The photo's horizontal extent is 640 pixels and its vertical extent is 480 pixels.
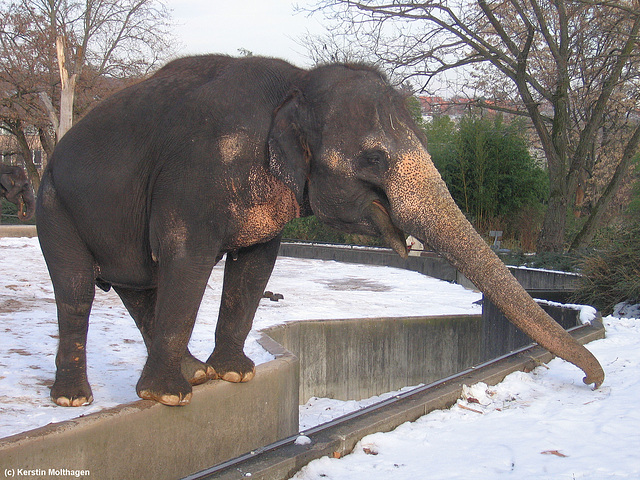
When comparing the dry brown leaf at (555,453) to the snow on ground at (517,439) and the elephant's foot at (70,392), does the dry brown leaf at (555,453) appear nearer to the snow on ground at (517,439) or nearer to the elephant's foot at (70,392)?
the snow on ground at (517,439)

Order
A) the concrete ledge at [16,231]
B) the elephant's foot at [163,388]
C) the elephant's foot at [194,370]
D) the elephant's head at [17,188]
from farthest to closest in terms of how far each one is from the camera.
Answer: the concrete ledge at [16,231]
the elephant's head at [17,188]
the elephant's foot at [194,370]
the elephant's foot at [163,388]

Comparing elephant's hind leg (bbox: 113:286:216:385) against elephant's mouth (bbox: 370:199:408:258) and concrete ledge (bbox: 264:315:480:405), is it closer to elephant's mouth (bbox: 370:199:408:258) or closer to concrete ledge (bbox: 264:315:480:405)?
elephant's mouth (bbox: 370:199:408:258)

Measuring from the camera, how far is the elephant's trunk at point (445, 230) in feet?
11.3

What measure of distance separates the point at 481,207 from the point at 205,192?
20.0 m

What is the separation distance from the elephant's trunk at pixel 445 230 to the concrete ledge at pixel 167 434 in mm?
1738

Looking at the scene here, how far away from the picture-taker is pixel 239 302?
4.38 metres

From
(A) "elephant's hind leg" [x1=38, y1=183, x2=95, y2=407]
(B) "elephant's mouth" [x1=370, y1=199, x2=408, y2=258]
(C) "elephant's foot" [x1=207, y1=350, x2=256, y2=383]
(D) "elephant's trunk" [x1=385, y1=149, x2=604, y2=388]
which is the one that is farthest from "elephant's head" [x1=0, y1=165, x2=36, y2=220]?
(D) "elephant's trunk" [x1=385, y1=149, x2=604, y2=388]

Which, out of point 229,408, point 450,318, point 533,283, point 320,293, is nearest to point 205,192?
point 229,408

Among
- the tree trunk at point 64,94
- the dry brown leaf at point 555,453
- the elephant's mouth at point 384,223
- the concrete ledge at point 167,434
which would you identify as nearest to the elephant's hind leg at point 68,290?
the concrete ledge at point 167,434

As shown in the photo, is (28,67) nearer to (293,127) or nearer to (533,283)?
(533,283)

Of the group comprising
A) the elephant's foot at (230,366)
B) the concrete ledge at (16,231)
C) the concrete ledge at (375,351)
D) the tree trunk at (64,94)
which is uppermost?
the tree trunk at (64,94)

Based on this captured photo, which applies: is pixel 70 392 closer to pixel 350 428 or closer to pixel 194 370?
pixel 194 370

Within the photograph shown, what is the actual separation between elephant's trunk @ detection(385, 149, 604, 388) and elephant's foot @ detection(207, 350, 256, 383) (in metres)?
1.61

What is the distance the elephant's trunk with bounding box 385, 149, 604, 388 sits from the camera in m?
3.43
